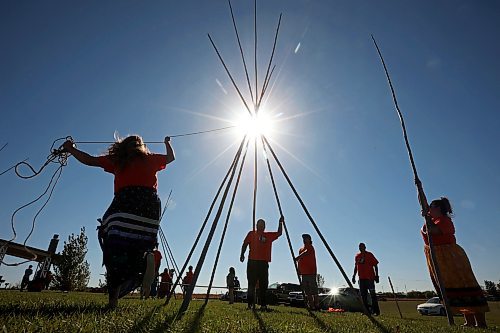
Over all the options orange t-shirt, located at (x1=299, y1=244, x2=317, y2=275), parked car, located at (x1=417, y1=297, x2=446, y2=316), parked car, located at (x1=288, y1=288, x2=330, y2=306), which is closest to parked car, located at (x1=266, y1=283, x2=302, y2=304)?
parked car, located at (x1=288, y1=288, x2=330, y2=306)

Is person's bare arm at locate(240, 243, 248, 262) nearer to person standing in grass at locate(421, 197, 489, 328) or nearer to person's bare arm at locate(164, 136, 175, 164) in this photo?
person standing in grass at locate(421, 197, 489, 328)

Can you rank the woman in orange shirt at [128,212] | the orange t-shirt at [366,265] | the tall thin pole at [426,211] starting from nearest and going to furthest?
the woman in orange shirt at [128,212] < the tall thin pole at [426,211] < the orange t-shirt at [366,265]

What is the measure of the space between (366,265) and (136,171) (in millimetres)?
8704

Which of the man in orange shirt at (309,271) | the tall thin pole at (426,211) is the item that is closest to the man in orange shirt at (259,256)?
the man in orange shirt at (309,271)

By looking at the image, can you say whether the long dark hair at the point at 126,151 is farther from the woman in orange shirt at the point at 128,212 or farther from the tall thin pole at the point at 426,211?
the tall thin pole at the point at 426,211

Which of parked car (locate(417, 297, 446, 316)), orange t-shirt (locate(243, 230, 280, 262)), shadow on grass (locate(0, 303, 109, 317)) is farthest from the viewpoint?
parked car (locate(417, 297, 446, 316))

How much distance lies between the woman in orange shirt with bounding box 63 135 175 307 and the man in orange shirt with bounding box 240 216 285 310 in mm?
4422

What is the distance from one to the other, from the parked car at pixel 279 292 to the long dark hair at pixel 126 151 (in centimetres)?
1836

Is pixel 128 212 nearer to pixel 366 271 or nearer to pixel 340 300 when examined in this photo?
pixel 366 271

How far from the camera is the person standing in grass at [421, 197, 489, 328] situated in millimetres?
4941

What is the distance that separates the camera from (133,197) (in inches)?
139

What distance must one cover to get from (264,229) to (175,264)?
36.1ft

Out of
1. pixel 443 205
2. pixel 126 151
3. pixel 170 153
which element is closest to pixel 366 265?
pixel 443 205

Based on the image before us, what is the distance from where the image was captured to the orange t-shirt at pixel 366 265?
9766 millimetres
